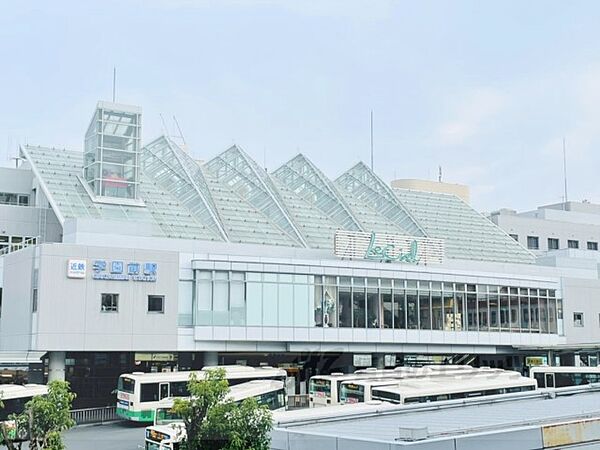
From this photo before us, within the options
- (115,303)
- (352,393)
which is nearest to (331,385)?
(352,393)

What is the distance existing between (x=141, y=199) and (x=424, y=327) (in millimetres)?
20667

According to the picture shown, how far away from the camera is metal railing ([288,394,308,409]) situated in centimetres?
5050

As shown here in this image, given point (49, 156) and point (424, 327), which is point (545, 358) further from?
point (49, 156)

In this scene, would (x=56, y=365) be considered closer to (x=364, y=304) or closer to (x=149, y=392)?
(x=149, y=392)

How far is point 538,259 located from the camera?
70.2m

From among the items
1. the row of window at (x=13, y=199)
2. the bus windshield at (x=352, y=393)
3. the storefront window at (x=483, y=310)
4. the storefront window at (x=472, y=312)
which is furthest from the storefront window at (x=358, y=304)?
the row of window at (x=13, y=199)

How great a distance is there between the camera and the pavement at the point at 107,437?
38394mm

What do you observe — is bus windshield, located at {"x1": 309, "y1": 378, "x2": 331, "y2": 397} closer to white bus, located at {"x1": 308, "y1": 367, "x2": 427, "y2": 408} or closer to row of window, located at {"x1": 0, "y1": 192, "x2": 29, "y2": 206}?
white bus, located at {"x1": 308, "y1": 367, "x2": 427, "y2": 408}

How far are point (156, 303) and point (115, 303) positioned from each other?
2.45m

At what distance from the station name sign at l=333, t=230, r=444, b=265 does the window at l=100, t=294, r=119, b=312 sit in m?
14.7

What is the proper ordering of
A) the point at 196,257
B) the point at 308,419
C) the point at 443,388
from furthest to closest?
the point at 196,257, the point at 443,388, the point at 308,419

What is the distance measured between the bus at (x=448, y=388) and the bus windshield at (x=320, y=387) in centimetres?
474

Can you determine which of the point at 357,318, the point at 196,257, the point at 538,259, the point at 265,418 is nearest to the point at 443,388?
the point at 357,318

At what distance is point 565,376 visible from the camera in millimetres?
52531
